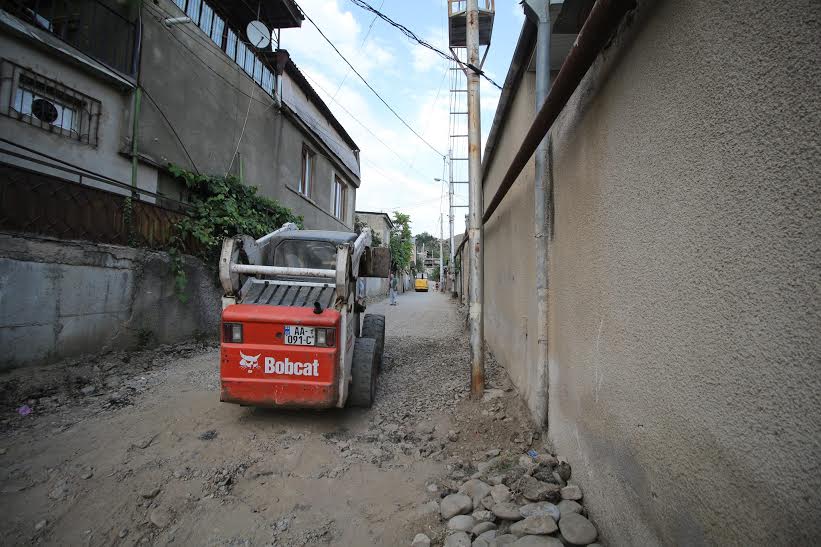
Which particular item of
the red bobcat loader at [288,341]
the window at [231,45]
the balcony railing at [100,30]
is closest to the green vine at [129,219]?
the balcony railing at [100,30]

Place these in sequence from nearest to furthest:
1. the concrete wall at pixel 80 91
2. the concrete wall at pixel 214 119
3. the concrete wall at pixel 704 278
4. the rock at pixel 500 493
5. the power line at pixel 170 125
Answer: the concrete wall at pixel 704 278
the rock at pixel 500 493
the concrete wall at pixel 80 91
the power line at pixel 170 125
the concrete wall at pixel 214 119

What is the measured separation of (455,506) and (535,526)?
2.00 feet

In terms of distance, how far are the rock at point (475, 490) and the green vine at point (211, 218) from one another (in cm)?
609

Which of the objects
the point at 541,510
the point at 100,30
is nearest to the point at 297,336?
the point at 541,510

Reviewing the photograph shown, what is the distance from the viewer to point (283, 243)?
5145 millimetres

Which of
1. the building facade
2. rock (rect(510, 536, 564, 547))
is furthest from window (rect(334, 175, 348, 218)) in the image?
rock (rect(510, 536, 564, 547))

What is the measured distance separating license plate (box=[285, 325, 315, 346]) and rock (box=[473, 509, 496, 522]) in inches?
82.5

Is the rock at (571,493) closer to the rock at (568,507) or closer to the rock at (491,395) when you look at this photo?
the rock at (568,507)

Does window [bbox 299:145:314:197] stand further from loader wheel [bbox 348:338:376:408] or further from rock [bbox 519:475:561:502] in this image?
rock [bbox 519:475:561:502]

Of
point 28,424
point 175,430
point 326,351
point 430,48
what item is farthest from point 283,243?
point 430,48

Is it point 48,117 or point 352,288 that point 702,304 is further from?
point 48,117

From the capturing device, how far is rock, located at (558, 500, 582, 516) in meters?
2.23

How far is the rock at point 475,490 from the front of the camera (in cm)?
260

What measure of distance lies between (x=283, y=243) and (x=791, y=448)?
5023 millimetres
